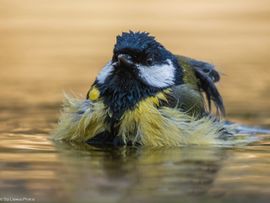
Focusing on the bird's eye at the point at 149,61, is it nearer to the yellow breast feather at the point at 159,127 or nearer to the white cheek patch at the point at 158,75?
the white cheek patch at the point at 158,75

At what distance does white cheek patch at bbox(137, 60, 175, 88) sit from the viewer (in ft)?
21.3

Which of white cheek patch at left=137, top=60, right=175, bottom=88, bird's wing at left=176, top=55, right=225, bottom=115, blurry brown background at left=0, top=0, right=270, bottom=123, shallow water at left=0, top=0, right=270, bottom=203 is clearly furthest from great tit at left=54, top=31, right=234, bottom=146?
blurry brown background at left=0, top=0, right=270, bottom=123

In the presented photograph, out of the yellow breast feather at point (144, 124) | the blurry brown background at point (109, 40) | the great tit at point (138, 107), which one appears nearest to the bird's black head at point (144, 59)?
the great tit at point (138, 107)

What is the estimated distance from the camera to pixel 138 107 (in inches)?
251

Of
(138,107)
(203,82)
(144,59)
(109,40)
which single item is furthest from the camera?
(109,40)

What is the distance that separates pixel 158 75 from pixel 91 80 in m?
2.94

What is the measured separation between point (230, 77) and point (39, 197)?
5644mm

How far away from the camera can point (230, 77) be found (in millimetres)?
9805

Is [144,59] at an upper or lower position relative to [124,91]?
upper

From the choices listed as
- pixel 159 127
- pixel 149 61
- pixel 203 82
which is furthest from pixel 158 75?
pixel 203 82

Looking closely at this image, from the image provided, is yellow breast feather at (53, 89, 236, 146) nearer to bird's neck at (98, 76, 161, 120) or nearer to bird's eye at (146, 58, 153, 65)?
bird's neck at (98, 76, 161, 120)

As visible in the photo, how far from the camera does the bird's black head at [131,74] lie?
6395mm

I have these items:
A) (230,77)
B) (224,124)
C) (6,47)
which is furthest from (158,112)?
(6,47)

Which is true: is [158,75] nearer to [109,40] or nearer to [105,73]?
[105,73]
